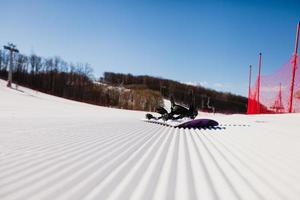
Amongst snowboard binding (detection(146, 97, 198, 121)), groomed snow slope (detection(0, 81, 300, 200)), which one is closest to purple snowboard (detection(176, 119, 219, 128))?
snowboard binding (detection(146, 97, 198, 121))

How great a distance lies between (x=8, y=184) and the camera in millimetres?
3031

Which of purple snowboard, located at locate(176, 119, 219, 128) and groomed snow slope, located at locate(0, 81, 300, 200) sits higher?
purple snowboard, located at locate(176, 119, 219, 128)

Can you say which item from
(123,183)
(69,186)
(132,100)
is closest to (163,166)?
(123,183)

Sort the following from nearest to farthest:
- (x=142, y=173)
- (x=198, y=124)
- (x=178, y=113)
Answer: (x=142, y=173) < (x=198, y=124) < (x=178, y=113)

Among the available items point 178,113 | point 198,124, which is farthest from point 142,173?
point 178,113

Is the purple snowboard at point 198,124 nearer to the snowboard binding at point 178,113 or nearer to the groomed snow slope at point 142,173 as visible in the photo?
the snowboard binding at point 178,113

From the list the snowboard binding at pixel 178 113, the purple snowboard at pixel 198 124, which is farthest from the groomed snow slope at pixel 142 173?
the snowboard binding at pixel 178 113

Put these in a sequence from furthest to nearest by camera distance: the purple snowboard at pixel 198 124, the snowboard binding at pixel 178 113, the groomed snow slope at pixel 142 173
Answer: the snowboard binding at pixel 178 113 < the purple snowboard at pixel 198 124 < the groomed snow slope at pixel 142 173

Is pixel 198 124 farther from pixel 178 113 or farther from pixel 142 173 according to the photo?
pixel 142 173

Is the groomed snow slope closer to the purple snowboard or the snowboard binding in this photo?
the purple snowboard

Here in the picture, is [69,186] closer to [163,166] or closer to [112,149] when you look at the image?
[163,166]

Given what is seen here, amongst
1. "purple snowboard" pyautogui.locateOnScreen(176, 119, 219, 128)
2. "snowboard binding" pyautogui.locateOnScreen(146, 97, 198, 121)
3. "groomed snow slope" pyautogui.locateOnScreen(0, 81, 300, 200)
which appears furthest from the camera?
"snowboard binding" pyautogui.locateOnScreen(146, 97, 198, 121)

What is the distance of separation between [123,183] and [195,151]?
279 centimetres

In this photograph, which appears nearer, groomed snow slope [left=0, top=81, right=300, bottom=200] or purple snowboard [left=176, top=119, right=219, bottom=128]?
groomed snow slope [left=0, top=81, right=300, bottom=200]
